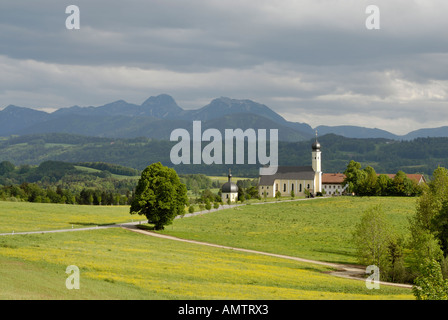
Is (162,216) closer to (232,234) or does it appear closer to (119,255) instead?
(232,234)

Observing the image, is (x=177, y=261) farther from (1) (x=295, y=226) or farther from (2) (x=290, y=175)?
(2) (x=290, y=175)

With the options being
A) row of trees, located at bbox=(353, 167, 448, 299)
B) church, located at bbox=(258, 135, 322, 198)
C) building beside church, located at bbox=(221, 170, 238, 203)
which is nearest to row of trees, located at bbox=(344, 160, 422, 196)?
church, located at bbox=(258, 135, 322, 198)

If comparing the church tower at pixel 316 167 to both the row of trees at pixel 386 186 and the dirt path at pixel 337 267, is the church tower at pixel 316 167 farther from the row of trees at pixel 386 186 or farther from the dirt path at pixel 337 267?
the dirt path at pixel 337 267

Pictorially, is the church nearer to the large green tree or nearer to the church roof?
the church roof

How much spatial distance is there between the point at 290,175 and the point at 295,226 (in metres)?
82.2

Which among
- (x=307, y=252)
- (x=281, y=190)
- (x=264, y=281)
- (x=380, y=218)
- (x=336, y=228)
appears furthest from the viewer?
(x=281, y=190)

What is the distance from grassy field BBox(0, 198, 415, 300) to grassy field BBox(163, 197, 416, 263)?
156 mm

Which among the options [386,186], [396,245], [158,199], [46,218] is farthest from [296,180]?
[396,245]

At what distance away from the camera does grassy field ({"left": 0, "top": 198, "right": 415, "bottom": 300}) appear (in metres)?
31.2

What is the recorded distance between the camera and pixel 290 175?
165 metres
